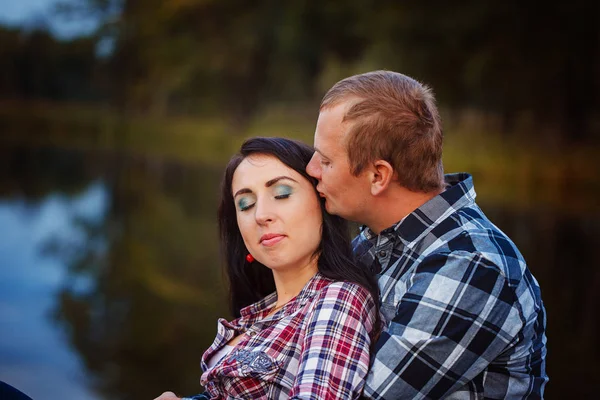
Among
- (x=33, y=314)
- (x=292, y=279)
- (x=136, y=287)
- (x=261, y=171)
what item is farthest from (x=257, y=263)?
(x=136, y=287)

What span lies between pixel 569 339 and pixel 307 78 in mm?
12951

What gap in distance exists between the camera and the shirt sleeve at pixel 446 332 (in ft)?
5.22

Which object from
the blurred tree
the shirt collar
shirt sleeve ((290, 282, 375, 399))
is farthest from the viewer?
the blurred tree

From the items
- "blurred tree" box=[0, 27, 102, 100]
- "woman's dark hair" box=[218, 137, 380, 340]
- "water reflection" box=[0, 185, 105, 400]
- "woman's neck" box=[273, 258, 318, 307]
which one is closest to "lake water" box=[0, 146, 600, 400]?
"water reflection" box=[0, 185, 105, 400]

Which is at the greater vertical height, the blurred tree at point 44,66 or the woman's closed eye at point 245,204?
the blurred tree at point 44,66

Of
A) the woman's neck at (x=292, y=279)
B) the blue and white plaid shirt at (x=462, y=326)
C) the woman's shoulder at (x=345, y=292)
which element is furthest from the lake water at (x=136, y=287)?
the blue and white plaid shirt at (x=462, y=326)

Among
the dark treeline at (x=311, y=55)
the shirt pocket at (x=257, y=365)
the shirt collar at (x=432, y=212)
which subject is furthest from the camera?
the dark treeline at (x=311, y=55)

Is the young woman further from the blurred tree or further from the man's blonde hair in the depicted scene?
the blurred tree

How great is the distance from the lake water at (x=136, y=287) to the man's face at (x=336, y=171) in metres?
1.39

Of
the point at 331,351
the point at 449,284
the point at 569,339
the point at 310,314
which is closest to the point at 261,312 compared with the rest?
the point at 310,314

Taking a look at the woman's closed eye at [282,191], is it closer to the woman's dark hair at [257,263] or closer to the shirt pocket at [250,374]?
the woman's dark hair at [257,263]

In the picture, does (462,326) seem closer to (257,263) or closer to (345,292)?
(345,292)

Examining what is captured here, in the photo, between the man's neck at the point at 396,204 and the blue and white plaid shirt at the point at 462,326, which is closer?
the blue and white plaid shirt at the point at 462,326

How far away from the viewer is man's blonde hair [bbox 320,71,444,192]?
1.82 meters
